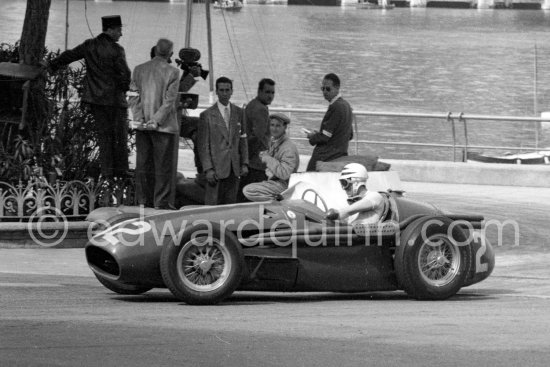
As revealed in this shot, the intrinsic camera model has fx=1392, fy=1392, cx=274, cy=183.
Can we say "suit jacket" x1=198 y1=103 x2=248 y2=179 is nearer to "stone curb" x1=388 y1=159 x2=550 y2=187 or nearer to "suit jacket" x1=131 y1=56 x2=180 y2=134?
"suit jacket" x1=131 y1=56 x2=180 y2=134

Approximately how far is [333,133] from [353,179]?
320 cm

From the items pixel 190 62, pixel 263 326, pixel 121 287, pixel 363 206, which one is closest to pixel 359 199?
pixel 363 206

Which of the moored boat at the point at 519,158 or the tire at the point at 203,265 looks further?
the moored boat at the point at 519,158

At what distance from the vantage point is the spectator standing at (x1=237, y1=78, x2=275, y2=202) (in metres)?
15.8

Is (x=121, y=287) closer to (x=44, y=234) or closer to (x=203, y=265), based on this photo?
(x=203, y=265)

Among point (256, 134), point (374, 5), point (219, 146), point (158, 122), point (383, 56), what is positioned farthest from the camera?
point (374, 5)

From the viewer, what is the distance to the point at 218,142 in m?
15.3

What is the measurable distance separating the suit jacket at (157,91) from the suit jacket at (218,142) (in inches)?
16.4

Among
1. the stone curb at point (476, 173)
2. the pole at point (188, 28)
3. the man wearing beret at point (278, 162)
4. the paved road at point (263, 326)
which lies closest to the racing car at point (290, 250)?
the paved road at point (263, 326)

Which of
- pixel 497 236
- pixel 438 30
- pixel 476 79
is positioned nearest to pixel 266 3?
pixel 438 30

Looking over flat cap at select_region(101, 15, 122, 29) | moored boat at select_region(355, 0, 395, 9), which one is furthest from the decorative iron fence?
moored boat at select_region(355, 0, 395, 9)

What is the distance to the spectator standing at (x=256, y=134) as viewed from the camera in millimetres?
15836

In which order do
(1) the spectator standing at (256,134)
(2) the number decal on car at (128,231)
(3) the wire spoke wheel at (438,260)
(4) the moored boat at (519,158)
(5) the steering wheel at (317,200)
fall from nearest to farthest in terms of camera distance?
(2) the number decal on car at (128,231) < (3) the wire spoke wheel at (438,260) < (5) the steering wheel at (317,200) < (1) the spectator standing at (256,134) < (4) the moored boat at (519,158)

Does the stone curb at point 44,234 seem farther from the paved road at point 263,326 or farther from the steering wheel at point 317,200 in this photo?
the steering wheel at point 317,200
